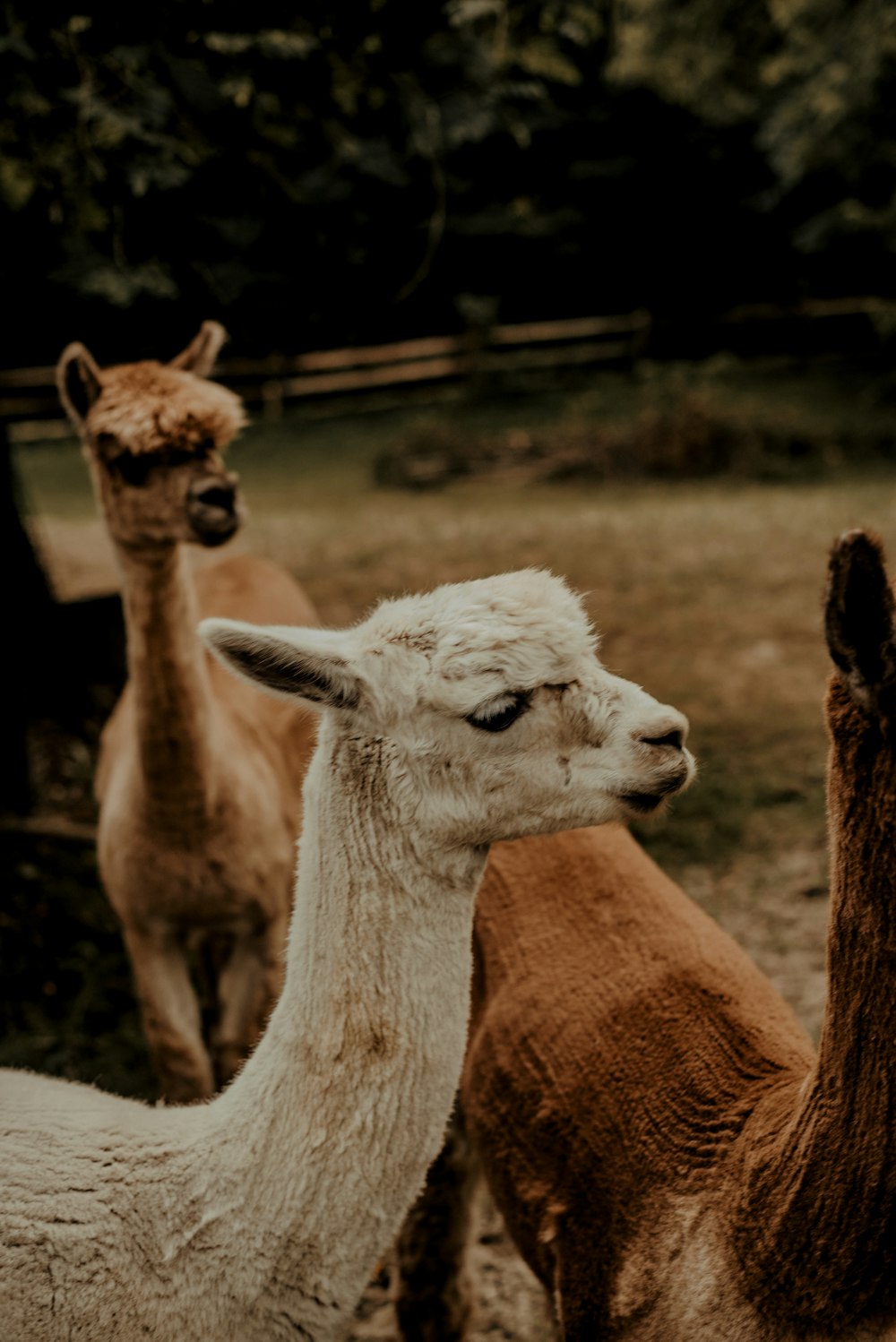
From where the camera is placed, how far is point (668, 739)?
80.5 inches

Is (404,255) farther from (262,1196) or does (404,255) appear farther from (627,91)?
(627,91)

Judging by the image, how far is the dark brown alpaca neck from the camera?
1712mm

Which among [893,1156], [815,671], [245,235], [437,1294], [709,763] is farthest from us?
[815,671]

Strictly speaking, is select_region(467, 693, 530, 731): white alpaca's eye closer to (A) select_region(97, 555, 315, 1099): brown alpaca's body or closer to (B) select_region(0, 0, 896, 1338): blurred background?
(A) select_region(97, 555, 315, 1099): brown alpaca's body

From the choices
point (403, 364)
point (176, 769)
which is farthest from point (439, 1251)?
point (403, 364)

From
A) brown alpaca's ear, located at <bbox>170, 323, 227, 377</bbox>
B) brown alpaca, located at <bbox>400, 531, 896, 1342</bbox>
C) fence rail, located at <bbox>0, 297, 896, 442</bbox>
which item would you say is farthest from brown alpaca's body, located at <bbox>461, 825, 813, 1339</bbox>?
fence rail, located at <bbox>0, 297, 896, 442</bbox>

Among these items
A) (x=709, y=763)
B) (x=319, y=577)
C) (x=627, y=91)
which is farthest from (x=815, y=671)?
(x=627, y=91)

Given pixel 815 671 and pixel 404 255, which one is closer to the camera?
pixel 404 255

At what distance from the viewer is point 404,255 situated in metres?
6.28

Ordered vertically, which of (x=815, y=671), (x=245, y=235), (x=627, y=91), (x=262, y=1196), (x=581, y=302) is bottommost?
(x=262, y=1196)

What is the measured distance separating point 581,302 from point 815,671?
15082 millimetres

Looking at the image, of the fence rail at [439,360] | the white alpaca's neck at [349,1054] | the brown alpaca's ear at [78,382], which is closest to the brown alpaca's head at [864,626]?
the white alpaca's neck at [349,1054]

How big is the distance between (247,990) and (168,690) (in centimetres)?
103

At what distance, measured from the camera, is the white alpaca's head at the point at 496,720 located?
78.0 inches
